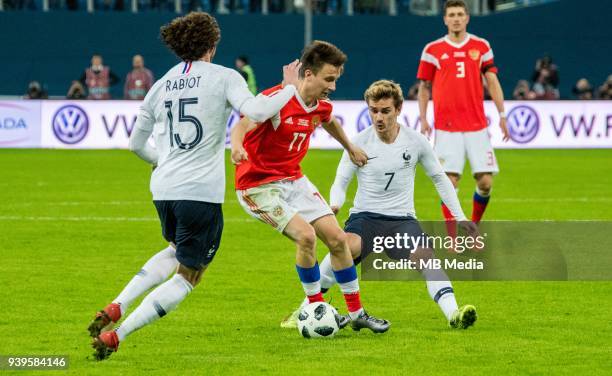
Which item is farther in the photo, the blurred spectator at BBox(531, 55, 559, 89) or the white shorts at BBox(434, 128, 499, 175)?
the blurred spectator at BBox(531, 55, 559, 89)

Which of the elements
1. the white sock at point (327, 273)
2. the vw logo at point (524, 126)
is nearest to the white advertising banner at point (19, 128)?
the vw logo at point (524, 126)

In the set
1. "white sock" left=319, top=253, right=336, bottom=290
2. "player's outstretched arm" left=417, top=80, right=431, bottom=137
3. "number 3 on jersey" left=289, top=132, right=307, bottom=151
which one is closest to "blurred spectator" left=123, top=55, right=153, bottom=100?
"player's outstretched arm" left=417, top=80, right=431, bottom=137

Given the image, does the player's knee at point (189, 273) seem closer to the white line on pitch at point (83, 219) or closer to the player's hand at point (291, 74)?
the player's hand at point (291, 74)

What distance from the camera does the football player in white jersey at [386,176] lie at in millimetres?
8656

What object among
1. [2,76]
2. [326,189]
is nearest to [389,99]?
[326,189]

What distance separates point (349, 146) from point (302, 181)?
46 centimetres

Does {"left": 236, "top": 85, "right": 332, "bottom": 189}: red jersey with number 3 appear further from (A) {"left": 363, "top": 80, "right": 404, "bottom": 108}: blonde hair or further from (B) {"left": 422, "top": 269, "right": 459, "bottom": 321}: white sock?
(B) {"left": 422, "top": 269, "right": 459, "bottom": 321}: white sock

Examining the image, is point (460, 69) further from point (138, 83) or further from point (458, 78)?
point (138, 83)

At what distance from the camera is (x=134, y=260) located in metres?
12.1

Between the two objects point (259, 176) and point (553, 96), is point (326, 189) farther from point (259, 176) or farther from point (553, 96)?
point (553, 96)

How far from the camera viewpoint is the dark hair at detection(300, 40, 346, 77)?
25.8 ft

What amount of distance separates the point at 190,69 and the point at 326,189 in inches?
481

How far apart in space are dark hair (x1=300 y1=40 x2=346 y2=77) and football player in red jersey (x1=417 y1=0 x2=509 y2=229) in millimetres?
4821

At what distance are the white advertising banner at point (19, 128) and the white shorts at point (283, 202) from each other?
1934 cm
